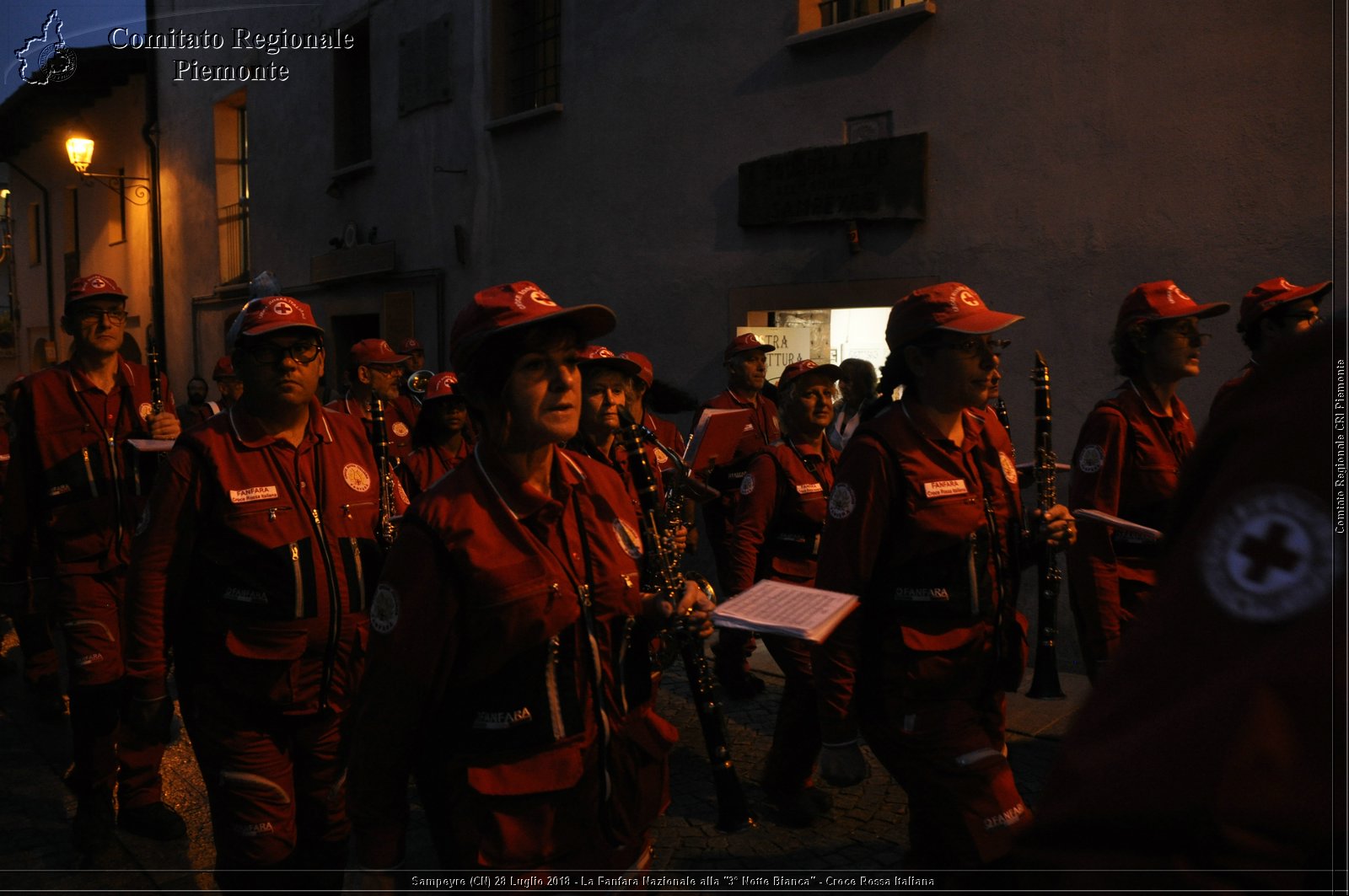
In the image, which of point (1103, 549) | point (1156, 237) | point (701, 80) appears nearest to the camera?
point (1103, 549)

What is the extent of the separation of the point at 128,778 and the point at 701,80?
27.9 feet

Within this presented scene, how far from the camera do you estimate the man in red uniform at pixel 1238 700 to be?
85 centimetres

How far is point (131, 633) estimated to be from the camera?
3.89m

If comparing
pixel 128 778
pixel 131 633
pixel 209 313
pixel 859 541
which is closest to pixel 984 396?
pixel 859 541

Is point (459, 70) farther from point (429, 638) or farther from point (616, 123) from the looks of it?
point (429, 638)

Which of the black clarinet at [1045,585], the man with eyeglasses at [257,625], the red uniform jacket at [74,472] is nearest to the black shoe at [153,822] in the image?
the red uniform jacket at [74,472]

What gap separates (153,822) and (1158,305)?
547cm

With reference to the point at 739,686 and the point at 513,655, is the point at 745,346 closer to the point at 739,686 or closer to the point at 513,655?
the point at 739,686

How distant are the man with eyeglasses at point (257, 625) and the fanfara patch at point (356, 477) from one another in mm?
102

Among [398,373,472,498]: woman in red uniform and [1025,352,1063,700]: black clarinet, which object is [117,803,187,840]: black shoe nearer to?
[398,373,472,498]: woman in red uniform

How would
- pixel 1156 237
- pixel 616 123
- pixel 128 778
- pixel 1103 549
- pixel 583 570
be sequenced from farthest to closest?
pixel 616 123, pixel 1156 237, pixel 128 778, pixel 1103 549, pixel 583 570

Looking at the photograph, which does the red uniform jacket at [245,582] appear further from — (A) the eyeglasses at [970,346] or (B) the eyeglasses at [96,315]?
(B) the eyeglasses at [96,315]

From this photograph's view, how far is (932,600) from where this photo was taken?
11.7 ft

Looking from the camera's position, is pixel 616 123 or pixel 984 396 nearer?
pixel 984 396
